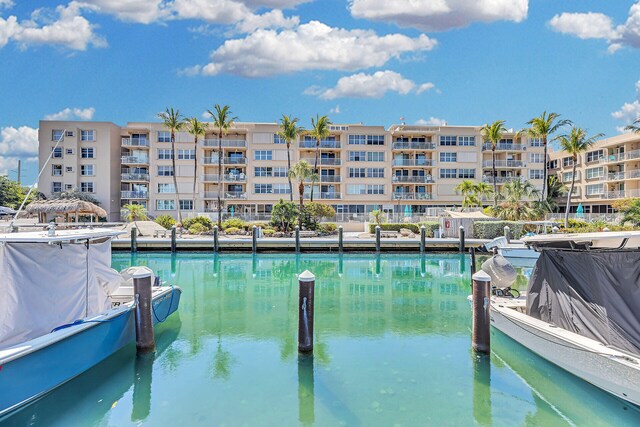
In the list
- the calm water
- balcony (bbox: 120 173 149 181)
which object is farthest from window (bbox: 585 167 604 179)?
balcony (bbox: 120 173 149 181)

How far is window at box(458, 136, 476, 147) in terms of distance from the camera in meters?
64.1

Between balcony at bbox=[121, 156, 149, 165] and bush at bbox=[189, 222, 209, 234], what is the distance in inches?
798

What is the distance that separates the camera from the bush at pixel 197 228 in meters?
45.5

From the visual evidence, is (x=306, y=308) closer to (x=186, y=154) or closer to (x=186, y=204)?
(x=186, y=204)

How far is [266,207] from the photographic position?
6244cm

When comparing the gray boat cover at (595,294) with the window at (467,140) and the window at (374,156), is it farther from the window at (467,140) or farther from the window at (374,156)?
the window at (467,140)

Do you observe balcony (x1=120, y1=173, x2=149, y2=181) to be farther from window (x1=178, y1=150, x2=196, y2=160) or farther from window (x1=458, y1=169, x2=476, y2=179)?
window (x1=458, y1=169, x2=476, y2=179)

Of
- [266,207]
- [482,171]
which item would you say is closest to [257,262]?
[266,207]

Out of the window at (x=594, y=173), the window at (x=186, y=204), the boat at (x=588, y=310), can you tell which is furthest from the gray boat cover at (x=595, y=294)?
the window at (x=594, y=173)

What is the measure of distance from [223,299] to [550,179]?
63.6m

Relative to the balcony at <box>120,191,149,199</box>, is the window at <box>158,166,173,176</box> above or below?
above

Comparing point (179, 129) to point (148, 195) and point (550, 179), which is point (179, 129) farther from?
point (550, 179)

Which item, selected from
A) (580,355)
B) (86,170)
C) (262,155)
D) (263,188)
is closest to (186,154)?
(262,155)

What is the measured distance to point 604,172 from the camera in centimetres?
6444
